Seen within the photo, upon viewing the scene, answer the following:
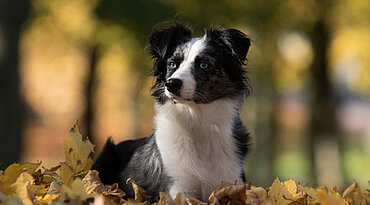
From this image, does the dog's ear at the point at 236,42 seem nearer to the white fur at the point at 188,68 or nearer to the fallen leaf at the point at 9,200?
the white fur at the point at 188,68

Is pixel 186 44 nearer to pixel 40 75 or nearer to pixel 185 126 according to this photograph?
pixel 185 126

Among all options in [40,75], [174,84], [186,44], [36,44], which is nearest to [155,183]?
[174,84]

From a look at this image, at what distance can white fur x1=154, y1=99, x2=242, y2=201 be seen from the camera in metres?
3.48

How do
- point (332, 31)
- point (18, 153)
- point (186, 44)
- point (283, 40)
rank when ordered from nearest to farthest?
1. point (186, 44)
2. point (18, 153)
3. point (332, 31)
4. point (283, 40)

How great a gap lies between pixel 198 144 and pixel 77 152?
1.10 meters

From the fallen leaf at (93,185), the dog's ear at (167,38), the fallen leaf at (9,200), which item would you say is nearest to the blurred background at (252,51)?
the dog's ear at (167,38)

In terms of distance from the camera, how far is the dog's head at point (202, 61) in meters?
3.73

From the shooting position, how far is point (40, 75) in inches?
990

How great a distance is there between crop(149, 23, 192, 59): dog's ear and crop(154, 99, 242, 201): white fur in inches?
20.0

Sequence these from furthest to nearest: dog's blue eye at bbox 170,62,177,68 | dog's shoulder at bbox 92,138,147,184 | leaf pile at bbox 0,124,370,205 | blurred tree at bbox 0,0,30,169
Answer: blurred tree at bbox 0,0,30,169 < dog's shoulder at bbox 92,138,147,184 < dog's blue eye at bbox 170,62,177,68 < leaf pile at bbox 0,124,370,205

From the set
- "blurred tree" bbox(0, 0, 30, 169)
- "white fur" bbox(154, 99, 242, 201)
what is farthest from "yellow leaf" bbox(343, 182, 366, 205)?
"blurred tree" bbox(0, 0, 30, 169)

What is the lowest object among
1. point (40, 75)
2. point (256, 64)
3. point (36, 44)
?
point (40, 75)

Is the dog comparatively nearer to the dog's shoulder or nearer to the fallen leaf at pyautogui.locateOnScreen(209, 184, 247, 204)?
the dog's shoulder

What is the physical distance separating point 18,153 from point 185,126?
6.15 meters
